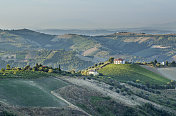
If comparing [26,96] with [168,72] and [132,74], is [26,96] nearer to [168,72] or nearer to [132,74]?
[132,74]

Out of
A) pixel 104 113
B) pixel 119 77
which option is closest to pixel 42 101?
pixel 104 113

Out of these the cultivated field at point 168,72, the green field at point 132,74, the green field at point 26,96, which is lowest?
the cultivated field at point 168,72

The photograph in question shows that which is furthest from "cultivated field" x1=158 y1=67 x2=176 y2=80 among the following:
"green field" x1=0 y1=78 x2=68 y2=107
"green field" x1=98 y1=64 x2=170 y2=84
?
"green field" x1=0 y1=78 x2=68 y2=107

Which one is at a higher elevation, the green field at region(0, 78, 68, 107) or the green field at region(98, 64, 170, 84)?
the green field at region(0, 78, 68, 107)

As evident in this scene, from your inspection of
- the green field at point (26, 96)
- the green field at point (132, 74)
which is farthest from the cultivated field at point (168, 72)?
the green field at point (26, 96)

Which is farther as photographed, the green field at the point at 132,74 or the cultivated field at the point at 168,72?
the cultivated field at the point at 168,72

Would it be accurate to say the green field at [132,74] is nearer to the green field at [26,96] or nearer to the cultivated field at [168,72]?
the cultivated field at [168,72]

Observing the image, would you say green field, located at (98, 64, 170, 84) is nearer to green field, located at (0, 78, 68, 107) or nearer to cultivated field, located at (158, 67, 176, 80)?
cultivated field, located at (158, 67, 176, 80)

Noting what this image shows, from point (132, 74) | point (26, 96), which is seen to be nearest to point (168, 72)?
point (132, 74)

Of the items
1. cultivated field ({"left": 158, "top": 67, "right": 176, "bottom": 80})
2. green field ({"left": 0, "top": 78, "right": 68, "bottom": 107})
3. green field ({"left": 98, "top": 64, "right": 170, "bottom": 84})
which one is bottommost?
cultivated field ({"left": 158, "top": 67, "right": 176, "bottom": 80})
